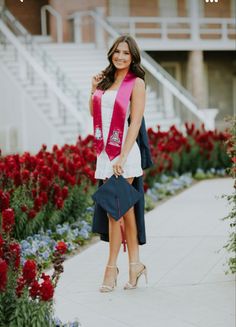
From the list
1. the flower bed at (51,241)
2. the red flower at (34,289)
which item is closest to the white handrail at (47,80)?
the flower bed at (51,241)

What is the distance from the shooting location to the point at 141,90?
6016mm

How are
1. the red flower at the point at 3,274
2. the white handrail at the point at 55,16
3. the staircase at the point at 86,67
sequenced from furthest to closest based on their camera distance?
1. the white handrail at the point at 55,16
2. the staircase at the point at 86,67
3. the red flower at the point at 3,274

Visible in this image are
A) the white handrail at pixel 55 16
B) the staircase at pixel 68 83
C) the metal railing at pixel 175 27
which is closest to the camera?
the staircase at pixel 68 83

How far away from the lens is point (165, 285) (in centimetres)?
638

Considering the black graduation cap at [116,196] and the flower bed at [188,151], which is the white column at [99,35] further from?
the black graduation cap at [116,196]

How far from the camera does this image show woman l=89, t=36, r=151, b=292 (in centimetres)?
596

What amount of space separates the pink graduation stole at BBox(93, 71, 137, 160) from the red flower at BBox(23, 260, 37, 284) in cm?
207

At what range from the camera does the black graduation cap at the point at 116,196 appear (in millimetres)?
5953

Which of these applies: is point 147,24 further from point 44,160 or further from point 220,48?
point 44,160

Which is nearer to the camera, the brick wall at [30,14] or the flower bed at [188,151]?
the flower bed at [188,151]

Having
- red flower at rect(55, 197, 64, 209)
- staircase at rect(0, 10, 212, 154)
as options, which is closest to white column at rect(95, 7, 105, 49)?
staircase at rect(0, 10, 212, 154)

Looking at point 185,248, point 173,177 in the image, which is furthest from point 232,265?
point 173,177

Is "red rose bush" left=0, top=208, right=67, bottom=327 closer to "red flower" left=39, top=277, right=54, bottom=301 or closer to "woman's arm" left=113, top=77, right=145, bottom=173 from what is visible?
"red flower" left=39, top=277, right=54, bottom=301

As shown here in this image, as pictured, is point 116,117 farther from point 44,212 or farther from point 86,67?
point 86,67
